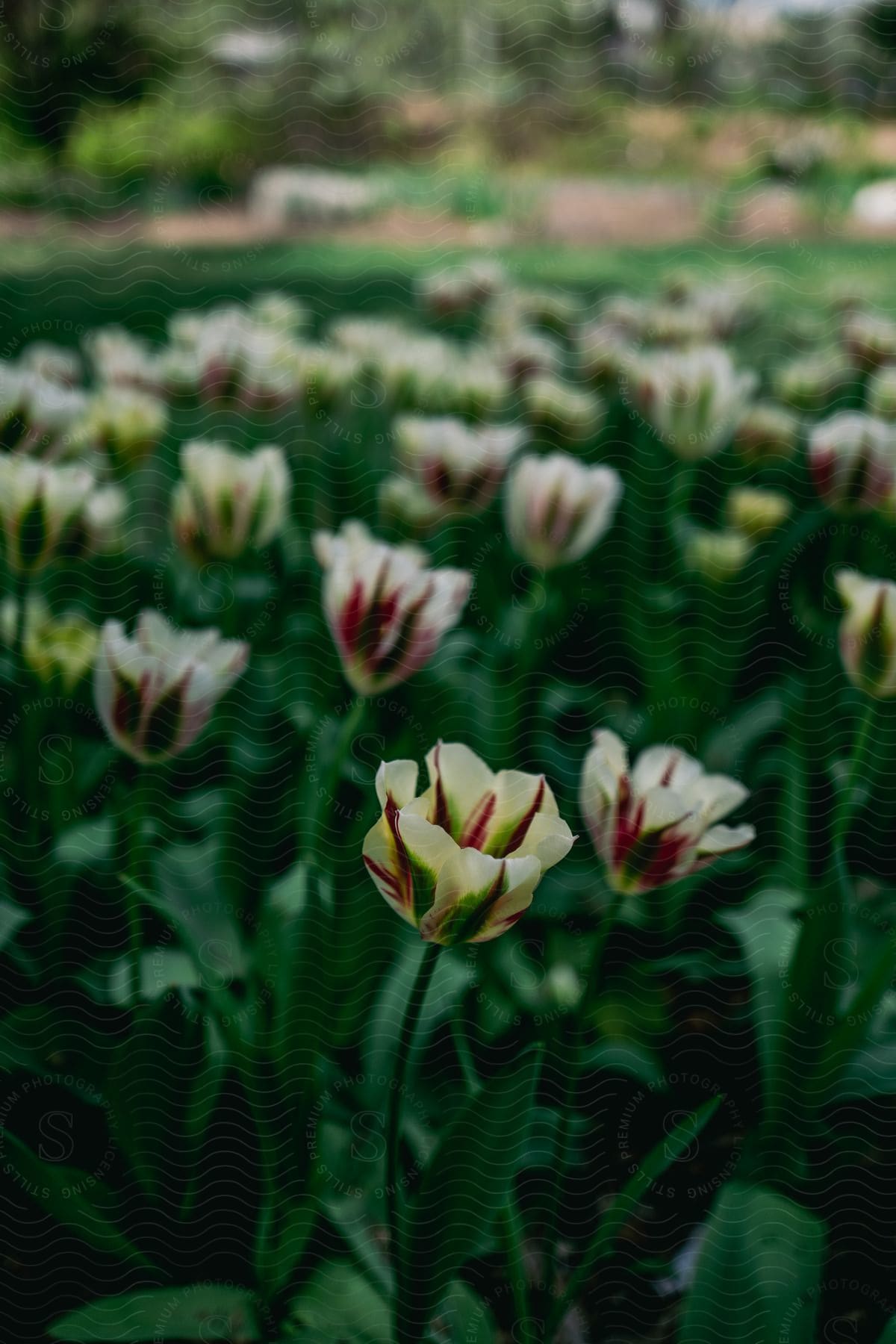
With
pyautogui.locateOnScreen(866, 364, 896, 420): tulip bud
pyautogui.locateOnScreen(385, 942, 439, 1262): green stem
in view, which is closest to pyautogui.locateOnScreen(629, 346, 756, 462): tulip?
pyautogui.locateOnScreen(866, 364, 896, 420): tulip bud

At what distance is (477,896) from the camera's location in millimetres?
636

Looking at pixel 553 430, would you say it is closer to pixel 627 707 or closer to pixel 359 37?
pixel 627 707

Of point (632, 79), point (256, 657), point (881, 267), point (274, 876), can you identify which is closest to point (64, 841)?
point (274, 876)

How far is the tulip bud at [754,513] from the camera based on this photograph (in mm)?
1402

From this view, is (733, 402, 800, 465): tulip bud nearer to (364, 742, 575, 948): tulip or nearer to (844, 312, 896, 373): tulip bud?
(844, 312, 896, 373): tulip bud

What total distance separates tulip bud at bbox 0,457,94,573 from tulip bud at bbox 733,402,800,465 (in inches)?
33.2

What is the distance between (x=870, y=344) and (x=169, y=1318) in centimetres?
143

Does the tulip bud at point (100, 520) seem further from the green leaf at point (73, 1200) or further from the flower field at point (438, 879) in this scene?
the green leaf at point (73, 1200)

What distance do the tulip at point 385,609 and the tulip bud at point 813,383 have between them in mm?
973

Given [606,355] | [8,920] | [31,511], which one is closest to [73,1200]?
[8,920]

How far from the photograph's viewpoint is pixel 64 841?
0.97m

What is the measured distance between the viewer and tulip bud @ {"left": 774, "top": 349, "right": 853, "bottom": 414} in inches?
67.9

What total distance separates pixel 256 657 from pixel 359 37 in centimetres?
661

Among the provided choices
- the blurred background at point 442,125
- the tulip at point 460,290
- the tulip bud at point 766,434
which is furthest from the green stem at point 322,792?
the blurred background at point 442,125
